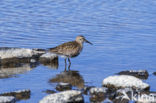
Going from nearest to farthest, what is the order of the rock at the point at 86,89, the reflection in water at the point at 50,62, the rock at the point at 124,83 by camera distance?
the rock at the point at 86,89, the rock at the point at 124,83, the reflection in water at the point at 50,62

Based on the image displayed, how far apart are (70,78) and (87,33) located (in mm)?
6115

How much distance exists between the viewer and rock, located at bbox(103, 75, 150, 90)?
41.1 ft

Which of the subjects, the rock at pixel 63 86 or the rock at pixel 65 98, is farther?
the rock at pixel 63 86

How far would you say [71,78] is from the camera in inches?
564

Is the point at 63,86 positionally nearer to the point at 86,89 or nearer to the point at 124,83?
the point at 86,89

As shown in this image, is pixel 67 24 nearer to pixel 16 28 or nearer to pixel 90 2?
pixel 16 28

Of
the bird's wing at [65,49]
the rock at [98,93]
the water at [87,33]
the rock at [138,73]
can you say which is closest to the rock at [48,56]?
the bird's wing at [65,49]

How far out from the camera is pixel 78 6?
26.0 m

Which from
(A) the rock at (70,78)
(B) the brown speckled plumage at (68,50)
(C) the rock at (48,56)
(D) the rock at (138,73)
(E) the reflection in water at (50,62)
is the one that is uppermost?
(B) the brown speckled plumage at (68,50)

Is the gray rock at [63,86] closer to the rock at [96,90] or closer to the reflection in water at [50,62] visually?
the rock at [96,90]

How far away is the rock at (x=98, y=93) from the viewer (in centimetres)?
1182

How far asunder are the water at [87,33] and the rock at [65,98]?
1.99ft

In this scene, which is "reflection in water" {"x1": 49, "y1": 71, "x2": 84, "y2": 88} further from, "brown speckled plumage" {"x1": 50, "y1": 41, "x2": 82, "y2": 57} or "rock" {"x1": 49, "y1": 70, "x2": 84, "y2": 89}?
"brown speckled plumage" {"x1": 50, "y1": 41, "x2": 82, "y2": 57}

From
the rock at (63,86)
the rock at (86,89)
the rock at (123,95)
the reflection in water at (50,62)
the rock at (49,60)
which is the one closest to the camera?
the rock at (123,95)
